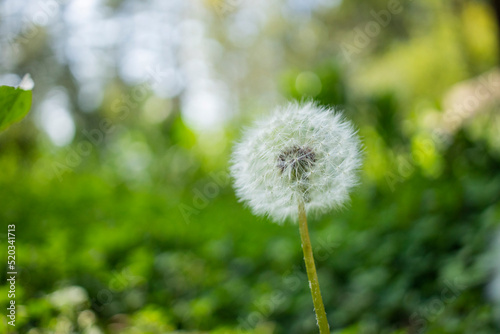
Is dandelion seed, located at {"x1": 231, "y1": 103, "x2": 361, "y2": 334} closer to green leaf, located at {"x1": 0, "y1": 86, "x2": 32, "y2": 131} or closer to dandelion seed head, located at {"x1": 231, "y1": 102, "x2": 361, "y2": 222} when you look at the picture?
dandelion seed head, located at {"x1": 231, "y1": 102, "x2": 361, "y2": 222}

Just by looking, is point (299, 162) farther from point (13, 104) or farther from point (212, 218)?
point (212, 218)

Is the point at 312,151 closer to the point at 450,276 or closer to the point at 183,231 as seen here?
the point at 450,276

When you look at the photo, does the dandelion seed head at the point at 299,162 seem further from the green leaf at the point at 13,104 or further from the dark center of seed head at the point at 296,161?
the green leaf at the point at 13,104

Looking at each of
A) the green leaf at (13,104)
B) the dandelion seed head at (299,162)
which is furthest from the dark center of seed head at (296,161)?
the green leaf at (13,104)

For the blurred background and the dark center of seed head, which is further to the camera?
the blurred background

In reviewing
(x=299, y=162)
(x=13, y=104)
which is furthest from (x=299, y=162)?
(x=13, y=104)

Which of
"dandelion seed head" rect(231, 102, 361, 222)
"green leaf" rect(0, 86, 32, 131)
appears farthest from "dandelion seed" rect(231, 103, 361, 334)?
"green leaf" rect(0, 86, 32, 131)
